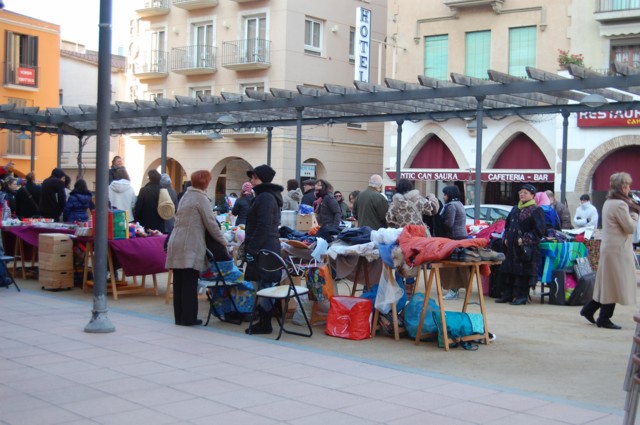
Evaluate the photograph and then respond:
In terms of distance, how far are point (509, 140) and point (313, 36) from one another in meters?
10.6

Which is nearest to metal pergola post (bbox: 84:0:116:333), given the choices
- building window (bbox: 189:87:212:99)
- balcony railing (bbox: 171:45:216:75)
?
balcony railing (bbox: 171:45:216:75)

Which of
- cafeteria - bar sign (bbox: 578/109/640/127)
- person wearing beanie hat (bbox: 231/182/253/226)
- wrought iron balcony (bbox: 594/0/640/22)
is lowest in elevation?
person wearing beanie hat (bbox: 231/182/253/226)

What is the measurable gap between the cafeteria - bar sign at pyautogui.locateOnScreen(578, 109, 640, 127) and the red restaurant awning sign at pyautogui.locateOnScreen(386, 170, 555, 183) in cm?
214

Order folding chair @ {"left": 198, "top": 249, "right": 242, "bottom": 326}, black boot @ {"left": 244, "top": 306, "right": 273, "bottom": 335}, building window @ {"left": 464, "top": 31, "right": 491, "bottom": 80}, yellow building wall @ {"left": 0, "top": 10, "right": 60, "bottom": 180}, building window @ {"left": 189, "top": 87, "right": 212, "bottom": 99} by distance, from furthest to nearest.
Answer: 1. yellow building wall @ {"left": 0, "top": 10, "right": 60, "bottom": 180}
2. building window @ {"left": 189, "top": 87, "right": 212, "bottom": 99}
3. building window @ {"left": 464, "top": 31, "right": 491, "bottom": 80}
4. folding chair @ {"left": 198, "top": 249, "right": 242, "bottom": 326}
5. black boot @ {"left": 244, "top": 306, "right": 273, "bottom": 335}

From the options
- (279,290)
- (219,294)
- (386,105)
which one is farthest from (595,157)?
(279,290)

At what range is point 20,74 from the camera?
3869cm

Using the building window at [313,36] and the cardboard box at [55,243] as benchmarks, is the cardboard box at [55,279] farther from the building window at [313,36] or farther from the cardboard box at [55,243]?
the building window at [313,36]

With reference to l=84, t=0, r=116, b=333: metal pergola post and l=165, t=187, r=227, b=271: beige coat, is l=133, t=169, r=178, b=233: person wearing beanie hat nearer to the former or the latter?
l=165, t=187, r=227, b=271: beige coat

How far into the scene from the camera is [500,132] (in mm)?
28859

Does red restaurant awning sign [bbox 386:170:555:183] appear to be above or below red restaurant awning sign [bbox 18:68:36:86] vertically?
below

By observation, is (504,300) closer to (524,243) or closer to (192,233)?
(524,243)

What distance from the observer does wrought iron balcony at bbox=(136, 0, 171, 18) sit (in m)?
38.2

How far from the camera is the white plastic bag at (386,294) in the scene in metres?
9.03

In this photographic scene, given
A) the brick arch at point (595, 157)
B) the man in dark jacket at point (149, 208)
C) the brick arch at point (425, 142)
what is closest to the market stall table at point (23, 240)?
the man in dark jacket at point (149, 208)
